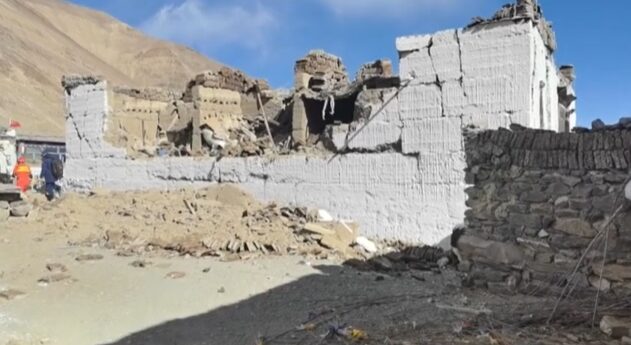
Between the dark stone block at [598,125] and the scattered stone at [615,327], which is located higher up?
the dark stone block at [598,125]

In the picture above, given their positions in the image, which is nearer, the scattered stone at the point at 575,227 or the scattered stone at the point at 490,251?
the scattered stone at the point at 575,227

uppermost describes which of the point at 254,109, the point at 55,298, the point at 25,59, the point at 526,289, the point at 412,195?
the point at 25,59

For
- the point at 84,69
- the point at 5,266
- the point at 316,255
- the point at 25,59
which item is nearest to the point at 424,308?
the point at 316,255

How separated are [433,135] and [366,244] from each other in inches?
89.1

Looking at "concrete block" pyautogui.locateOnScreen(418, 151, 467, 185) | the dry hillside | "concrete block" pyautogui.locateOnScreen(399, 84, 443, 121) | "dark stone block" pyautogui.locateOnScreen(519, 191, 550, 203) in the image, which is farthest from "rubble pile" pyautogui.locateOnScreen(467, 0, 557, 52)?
the dry hillside

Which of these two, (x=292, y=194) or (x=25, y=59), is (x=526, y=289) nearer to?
(x=292, y=194)

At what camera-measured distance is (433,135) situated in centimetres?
942

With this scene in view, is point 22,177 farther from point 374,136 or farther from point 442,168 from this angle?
point 442,168

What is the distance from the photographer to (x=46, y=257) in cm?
924

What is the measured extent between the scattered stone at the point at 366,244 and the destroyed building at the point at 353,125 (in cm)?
25

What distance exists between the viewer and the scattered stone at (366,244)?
31.6 feet

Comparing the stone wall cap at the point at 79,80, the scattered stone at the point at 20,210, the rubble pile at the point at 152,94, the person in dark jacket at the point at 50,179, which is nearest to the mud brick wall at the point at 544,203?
the scattered stone at the point at 20,210

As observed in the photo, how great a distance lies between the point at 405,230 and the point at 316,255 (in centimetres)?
170

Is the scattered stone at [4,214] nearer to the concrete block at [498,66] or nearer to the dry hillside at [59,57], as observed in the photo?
the concrete block at [498,66]
